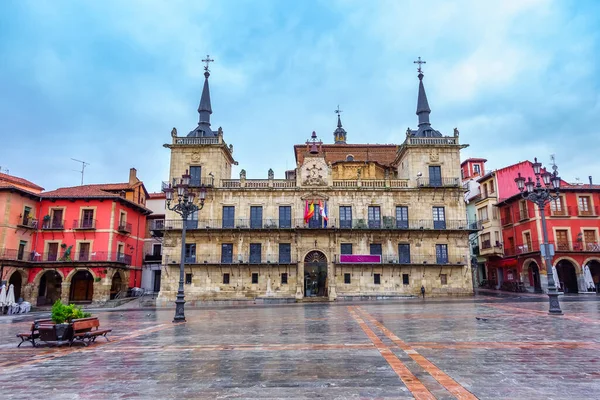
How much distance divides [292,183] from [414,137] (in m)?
12.3

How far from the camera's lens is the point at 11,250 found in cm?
3075

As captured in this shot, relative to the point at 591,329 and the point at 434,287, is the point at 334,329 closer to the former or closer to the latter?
the point at 591,329

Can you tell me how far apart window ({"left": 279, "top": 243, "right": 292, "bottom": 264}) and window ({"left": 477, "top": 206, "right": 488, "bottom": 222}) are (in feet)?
Result: 76.2

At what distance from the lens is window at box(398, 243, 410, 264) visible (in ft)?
111

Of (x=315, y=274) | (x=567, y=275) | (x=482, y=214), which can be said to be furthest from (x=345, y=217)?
(x=567, y=275)

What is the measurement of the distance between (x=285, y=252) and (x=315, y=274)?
3236 mm

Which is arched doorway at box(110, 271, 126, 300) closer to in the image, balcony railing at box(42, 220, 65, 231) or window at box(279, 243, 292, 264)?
balcony railing at box(42, 220, 65, 231)

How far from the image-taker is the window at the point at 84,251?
33.3 meters

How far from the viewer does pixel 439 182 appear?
116ft

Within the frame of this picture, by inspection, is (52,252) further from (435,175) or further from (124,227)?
(435,175)

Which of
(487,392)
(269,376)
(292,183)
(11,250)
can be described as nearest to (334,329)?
(269,376)

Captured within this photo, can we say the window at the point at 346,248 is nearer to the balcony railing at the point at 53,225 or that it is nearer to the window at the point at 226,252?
the window at the point at 226,252

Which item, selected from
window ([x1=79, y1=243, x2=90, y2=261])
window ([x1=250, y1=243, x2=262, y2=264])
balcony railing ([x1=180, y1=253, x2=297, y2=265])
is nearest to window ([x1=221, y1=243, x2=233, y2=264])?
balcony railing ([x1=180, y1=253, x2=297, y2=265])

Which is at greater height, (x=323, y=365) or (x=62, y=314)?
(x=62, y=314)
